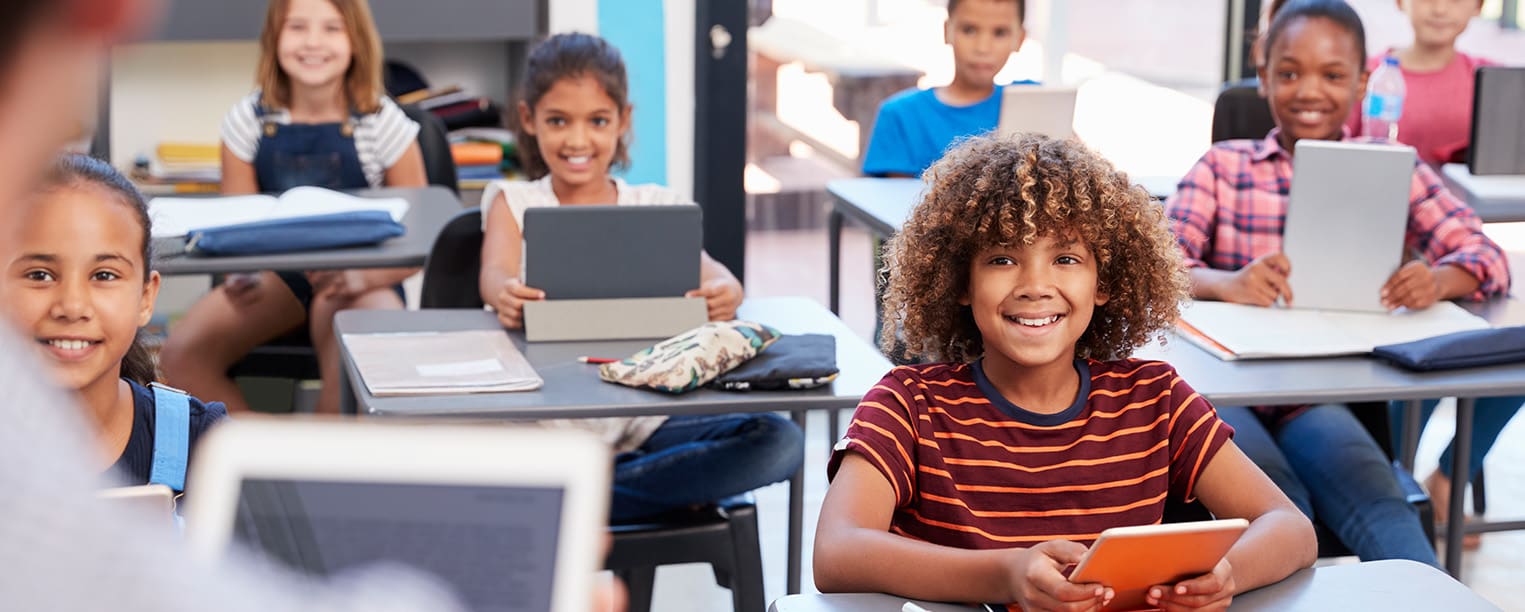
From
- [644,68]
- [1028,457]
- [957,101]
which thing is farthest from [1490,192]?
[644,68]

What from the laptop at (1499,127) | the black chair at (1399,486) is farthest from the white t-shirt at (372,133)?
the laptop at (1499,127)

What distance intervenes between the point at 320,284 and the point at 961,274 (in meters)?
1.72

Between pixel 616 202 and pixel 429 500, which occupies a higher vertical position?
pixel 429 500

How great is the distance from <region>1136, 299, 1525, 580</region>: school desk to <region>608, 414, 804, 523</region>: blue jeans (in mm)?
532

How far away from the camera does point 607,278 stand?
2.32 meters

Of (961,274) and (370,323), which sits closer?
(961,274)

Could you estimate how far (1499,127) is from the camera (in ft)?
11.1

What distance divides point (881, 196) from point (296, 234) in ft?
3.86

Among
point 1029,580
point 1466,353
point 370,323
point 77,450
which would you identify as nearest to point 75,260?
point 370,323

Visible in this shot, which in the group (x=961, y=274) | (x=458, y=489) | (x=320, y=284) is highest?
(x=458, y=489)

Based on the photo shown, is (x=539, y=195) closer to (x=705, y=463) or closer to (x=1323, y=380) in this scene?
(x=705, y=463)

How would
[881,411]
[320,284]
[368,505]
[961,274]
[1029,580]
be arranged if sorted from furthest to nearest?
[320,284] < [961,274] < [881,411] < [1029,580] < [368,505]

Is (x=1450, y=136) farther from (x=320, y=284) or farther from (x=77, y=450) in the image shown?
(x=77, y=450)

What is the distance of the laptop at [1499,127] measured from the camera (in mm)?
3348
